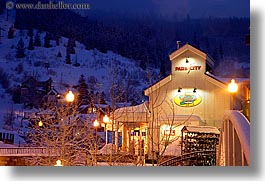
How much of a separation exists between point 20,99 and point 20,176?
558 mm

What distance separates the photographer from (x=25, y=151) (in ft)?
10.4

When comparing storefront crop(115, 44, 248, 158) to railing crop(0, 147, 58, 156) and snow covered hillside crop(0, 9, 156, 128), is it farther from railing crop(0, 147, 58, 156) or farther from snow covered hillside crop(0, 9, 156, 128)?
railing crop(0, 147, 58, 156)

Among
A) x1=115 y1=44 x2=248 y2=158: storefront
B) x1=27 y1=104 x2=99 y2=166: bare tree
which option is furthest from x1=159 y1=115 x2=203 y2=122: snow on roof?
x1=27 y1=104 x2=99 y2=166: bare tree

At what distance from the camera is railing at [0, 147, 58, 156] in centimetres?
311

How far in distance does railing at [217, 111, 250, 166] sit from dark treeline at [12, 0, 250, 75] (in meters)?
0.52

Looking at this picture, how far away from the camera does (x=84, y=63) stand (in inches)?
129

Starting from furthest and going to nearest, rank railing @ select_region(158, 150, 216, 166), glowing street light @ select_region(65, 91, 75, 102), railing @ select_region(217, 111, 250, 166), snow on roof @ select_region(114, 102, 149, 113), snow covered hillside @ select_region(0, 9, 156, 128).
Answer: snow on roof @ select_region(114, 102, 149, 113), glowing street light @ select_region(65, 91, 75, 102), snow covered hillside @ select_region(0, 9, 156, 128), railing @ select_region(158, 150, 216, 166), railing @ select_region(217, 111, 250, 166)

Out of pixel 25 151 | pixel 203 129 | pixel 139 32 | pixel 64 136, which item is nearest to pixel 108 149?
pixel 64 136

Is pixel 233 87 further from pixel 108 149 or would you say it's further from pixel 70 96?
pixel 70 96

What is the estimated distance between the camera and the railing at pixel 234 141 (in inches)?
107

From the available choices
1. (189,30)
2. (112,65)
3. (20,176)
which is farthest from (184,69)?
(20,176)

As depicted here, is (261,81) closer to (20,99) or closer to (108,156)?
(108,156)

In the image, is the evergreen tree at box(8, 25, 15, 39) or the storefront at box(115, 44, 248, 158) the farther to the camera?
the storefront at box(115, 44, 248, 158)

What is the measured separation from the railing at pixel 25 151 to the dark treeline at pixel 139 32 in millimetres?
826
